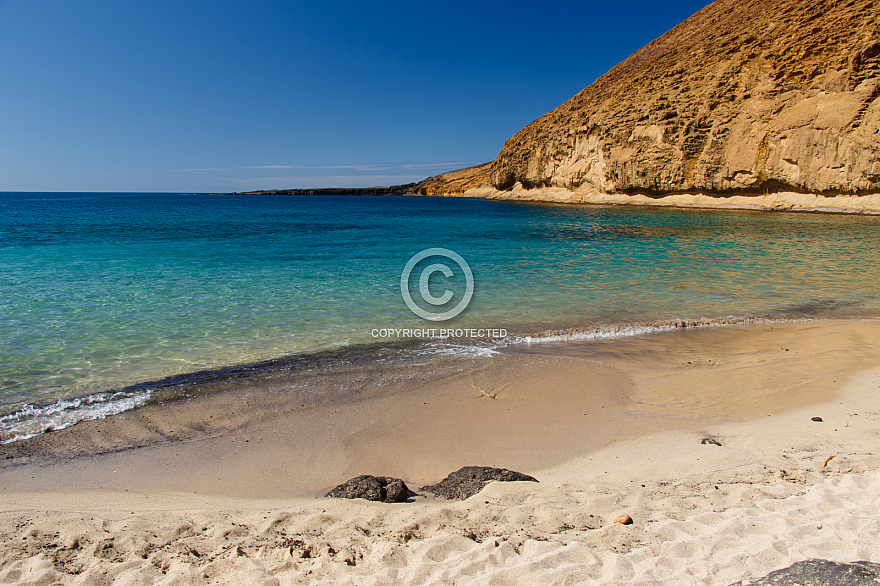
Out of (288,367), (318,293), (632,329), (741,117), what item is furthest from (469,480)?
(741,117)

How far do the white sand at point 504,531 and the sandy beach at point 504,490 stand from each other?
12 millimetres

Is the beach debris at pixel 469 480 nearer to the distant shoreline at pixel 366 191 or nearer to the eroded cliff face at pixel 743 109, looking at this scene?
the eroded cliff face at pixel 743 109

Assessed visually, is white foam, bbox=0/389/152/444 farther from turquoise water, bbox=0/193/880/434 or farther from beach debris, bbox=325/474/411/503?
beach debris, bbox=325/474/411/503

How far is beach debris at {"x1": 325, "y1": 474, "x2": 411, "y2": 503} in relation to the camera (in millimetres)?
3100

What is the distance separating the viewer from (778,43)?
35094 mm

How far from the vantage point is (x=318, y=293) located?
9.84 m

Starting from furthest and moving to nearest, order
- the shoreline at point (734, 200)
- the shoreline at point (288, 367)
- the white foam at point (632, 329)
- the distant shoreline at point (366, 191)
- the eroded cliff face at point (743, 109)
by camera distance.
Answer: the distant shoreline at point (366, 191) < the eroded cliff face at point (743, 109) < the shoreline at point (734, 200) < the white foam at point (632, 329) < the shoreline at point (288, 367)

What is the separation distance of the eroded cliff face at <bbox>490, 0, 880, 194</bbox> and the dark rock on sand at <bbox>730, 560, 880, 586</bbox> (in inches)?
1439

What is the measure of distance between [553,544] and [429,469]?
1.38 m

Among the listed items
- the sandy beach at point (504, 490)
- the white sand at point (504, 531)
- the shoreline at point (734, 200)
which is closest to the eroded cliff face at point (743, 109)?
the shoreline at point (734, 200)

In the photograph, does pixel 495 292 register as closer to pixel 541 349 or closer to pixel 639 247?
pixel 541 349

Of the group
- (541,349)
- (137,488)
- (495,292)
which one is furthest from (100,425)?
(495,292)
